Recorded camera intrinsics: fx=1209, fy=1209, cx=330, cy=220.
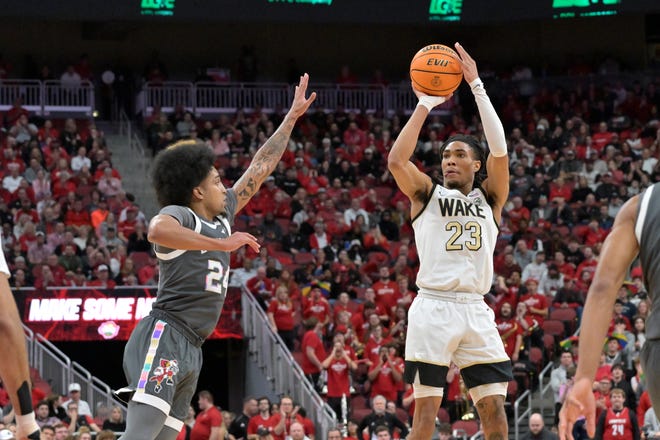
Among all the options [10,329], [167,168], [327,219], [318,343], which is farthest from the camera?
[327,219]

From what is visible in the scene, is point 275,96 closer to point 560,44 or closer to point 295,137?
point 295,137

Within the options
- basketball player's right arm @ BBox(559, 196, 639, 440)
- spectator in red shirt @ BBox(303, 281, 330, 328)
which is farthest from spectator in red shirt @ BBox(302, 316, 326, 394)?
basketball player's right arm @ BBox(559, 196, 639, 440)

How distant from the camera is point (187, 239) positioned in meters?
6.47

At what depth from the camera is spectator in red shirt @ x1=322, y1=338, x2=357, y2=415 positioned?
56.8 ft

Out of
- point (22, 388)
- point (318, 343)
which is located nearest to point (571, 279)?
point (318, 343)

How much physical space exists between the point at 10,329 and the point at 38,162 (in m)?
17.8

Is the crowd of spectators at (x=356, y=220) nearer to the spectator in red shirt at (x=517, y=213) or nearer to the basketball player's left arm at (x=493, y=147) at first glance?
the spectator in red shirt at (x=517, y=213)

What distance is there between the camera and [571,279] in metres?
19.8

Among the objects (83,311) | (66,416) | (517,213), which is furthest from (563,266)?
(66,416)

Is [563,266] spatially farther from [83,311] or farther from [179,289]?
Answer: [179,289]

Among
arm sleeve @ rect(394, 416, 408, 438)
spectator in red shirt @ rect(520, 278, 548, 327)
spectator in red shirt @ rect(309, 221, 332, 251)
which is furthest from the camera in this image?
spectator in red shirt @ rect(309, 221, 332, 251)

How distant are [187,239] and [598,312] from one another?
2642 mm

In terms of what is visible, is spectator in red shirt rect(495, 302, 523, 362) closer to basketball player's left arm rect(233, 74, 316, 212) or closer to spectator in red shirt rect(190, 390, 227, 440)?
spectator in red shirt rect(190, 390, 227, 440)

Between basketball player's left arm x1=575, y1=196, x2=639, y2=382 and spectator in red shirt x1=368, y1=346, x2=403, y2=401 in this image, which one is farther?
spectator in red shirt x1=368, y1=346, x2=403, y2=401
